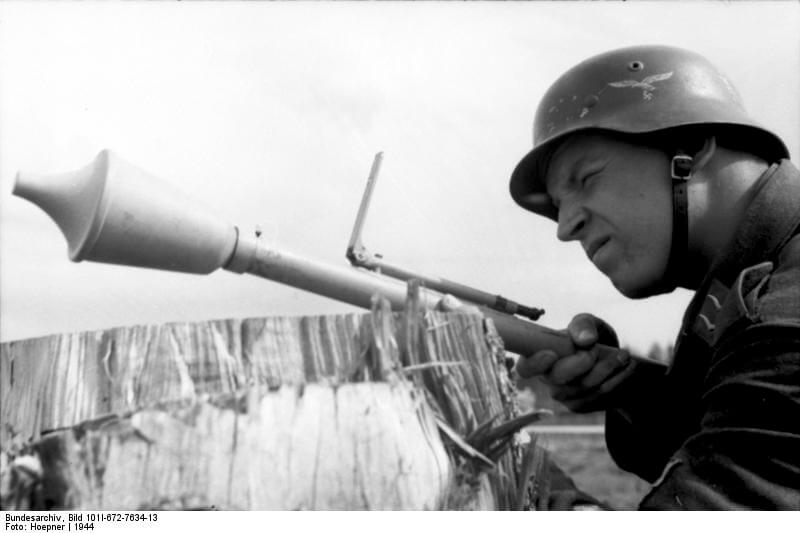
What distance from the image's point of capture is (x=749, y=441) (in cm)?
215

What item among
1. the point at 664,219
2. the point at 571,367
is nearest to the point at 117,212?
the point at 571,367

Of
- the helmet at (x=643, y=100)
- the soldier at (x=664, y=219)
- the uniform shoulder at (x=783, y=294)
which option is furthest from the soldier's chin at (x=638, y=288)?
the uniform shoulder at (x=783, y=294)

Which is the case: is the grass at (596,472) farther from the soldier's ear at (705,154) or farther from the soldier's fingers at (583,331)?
the soldier's ear at (705,154)

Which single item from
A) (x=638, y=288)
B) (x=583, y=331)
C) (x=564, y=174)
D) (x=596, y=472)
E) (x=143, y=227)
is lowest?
(x=596, y=472)

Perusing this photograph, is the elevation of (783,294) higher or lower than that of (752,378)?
higher

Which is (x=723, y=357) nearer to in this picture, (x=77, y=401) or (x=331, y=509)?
(x=331, y=509)

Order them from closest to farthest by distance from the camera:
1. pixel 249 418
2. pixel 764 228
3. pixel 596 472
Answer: pixel 249 418 → pixel 764 228 → pixel 596 472

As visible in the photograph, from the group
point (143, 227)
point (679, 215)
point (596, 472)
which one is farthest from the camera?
point (596, 472)

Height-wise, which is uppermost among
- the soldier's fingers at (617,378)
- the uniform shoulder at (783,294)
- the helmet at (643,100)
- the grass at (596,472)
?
the helmet at (643,100)

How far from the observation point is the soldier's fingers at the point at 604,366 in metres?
3.44

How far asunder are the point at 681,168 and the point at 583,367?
0.87 m

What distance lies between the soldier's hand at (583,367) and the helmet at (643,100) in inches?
32.6

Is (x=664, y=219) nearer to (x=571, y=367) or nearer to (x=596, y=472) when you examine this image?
(x=571, y=367)

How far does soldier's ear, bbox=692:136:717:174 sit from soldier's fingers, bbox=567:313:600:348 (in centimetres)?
73
